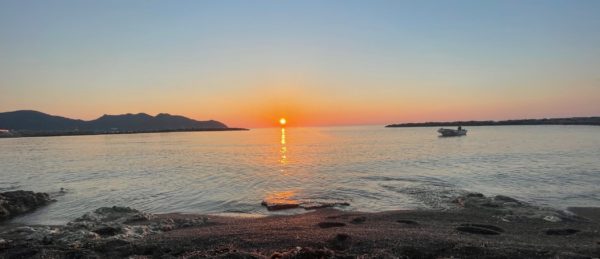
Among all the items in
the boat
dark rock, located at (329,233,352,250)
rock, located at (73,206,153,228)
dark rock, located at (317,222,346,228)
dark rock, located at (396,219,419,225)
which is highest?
the boat

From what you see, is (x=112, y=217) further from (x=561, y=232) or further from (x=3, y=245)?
(x=561, y=232)

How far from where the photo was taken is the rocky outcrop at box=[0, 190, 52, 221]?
20.0 m

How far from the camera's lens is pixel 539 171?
3350 centimetres

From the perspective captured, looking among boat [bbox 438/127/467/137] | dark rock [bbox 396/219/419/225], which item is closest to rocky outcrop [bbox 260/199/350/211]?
dark rock [bbox 396/219/419/225]

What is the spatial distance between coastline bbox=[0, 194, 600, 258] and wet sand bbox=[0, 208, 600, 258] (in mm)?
21

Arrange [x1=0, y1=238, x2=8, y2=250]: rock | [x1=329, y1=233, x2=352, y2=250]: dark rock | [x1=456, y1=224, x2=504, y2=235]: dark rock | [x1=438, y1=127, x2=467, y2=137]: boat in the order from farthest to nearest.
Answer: [x1=438, y1=127, x2=467, y2=137]: boat < [x1=456, y1=224, x2=504, y2=235]: dark rock < [x1=0, y1=238, x2=8, y2=250]: rock < [x1=329, y1=233, x2=352, y2=250]: dark rock

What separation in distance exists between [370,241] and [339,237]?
850mm

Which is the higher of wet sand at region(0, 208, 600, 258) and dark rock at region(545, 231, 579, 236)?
wet sand at region(0, 208, 600, 258)

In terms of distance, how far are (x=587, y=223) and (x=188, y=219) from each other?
45.9ft

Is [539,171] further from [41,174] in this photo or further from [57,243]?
[41,174]

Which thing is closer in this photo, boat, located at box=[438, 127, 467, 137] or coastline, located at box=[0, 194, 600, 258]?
coastline, located at box=[0, 194, 600, 258]

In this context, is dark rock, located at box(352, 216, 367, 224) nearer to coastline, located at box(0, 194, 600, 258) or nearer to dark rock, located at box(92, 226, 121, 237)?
coastline, located at box(0, 194, 600, 258)

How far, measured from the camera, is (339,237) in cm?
1133

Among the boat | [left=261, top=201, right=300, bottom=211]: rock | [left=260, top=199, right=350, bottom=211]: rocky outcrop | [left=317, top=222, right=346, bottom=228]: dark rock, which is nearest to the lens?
[left=317, top=222, right=346, bottom=228]: dark rock
